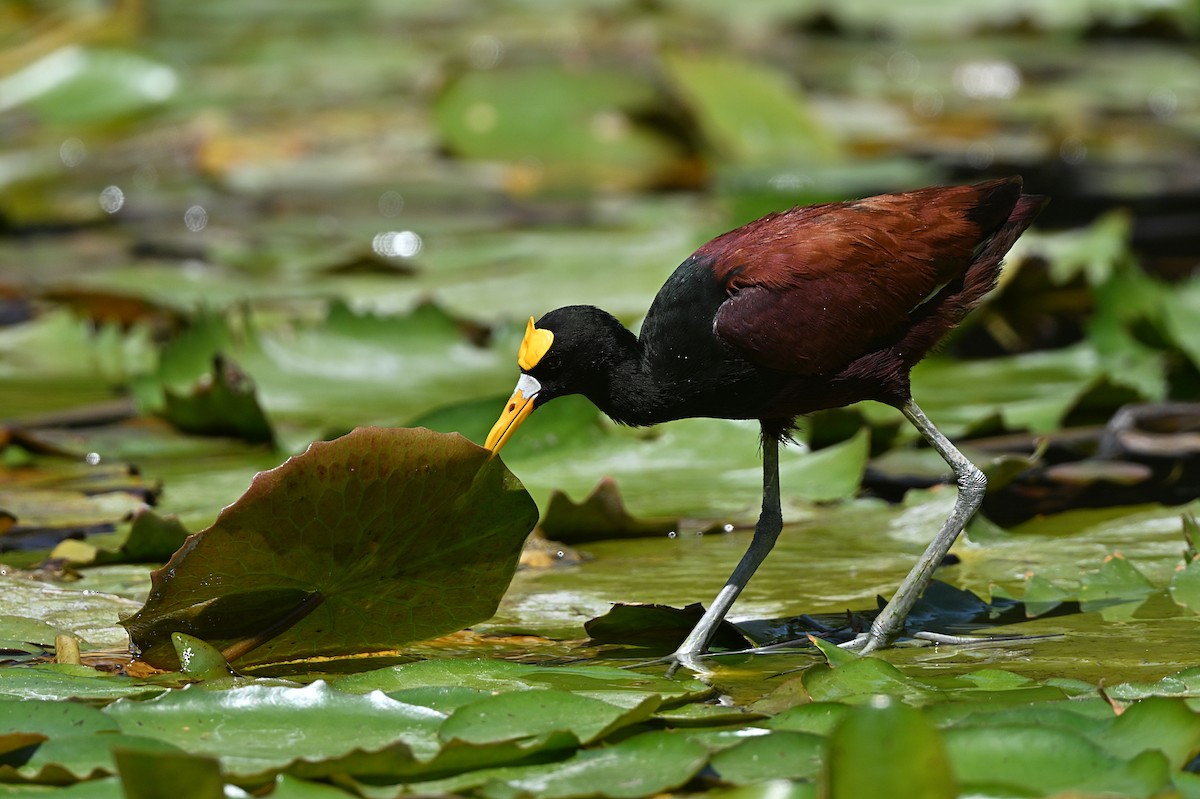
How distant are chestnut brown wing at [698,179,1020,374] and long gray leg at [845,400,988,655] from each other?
11.2 inches

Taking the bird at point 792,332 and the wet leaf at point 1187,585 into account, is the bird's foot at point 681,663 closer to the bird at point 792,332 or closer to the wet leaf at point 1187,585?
the bird at point 792,332

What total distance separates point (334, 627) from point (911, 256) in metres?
1.63

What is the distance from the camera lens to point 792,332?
3641 millimetres

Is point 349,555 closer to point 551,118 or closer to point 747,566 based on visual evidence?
point 747,566

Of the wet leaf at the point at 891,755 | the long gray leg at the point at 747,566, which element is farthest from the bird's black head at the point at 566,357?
the wet leaf at the point at 891,755

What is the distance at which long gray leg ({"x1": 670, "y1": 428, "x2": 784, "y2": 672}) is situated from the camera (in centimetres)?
338

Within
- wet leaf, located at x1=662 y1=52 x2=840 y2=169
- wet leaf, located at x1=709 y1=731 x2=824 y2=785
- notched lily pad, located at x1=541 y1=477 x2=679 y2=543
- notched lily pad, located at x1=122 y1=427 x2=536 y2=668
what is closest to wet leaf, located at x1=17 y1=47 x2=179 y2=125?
wet leaf, located at x1=662 y1=52 x2=840 y2=169

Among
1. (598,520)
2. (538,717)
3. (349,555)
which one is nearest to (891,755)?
(538,717)

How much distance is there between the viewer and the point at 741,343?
365 cm

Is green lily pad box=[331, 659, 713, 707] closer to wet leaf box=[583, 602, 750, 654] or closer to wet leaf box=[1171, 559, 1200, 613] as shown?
wet leaf box=[583, 602, 750, 654]

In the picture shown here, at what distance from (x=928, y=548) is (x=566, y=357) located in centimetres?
97

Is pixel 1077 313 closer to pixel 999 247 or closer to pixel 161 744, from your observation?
pixel 999 247

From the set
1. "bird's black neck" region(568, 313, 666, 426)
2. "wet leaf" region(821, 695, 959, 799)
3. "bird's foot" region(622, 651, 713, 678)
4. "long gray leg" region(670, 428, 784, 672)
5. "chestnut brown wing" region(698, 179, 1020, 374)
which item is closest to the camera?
"wet leaf" region(821, 695, 959, 799)

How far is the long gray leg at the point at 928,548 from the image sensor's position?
139 inches
